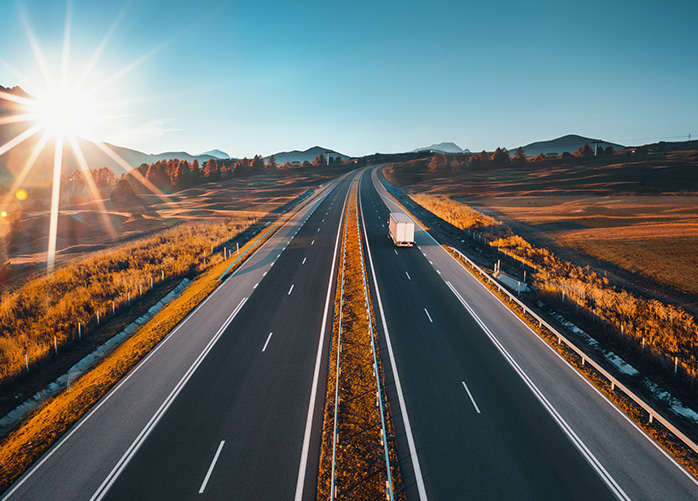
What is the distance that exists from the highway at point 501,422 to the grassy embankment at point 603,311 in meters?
0.43

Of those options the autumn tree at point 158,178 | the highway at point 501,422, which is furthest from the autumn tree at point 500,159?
the autumn tree at point 158,178

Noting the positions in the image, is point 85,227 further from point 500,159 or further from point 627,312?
point 500,159

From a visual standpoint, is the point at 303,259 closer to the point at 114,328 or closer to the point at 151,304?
the point at 151,304

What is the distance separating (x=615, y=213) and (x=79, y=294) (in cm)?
6248

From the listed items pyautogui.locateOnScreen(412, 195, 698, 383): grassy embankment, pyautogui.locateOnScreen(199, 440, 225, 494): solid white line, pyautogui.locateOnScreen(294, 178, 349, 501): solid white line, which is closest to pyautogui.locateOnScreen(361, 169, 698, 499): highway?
pyautogui.locateOnScreen(294, 178, 349, 501): solid white line

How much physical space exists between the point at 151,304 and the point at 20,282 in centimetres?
1576

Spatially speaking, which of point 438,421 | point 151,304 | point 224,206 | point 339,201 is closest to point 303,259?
point 151,304

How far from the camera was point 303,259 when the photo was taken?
1192 inches

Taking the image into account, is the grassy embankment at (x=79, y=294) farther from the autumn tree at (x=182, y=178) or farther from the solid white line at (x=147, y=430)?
the autumn tree at (x=182, y=178)

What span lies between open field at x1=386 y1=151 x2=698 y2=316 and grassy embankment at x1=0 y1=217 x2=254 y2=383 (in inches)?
1308

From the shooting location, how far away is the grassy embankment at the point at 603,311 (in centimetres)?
1059

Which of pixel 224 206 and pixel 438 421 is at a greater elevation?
pixel 224 206

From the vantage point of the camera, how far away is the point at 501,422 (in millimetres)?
11227

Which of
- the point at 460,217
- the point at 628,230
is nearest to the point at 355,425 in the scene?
the point at 628,230
